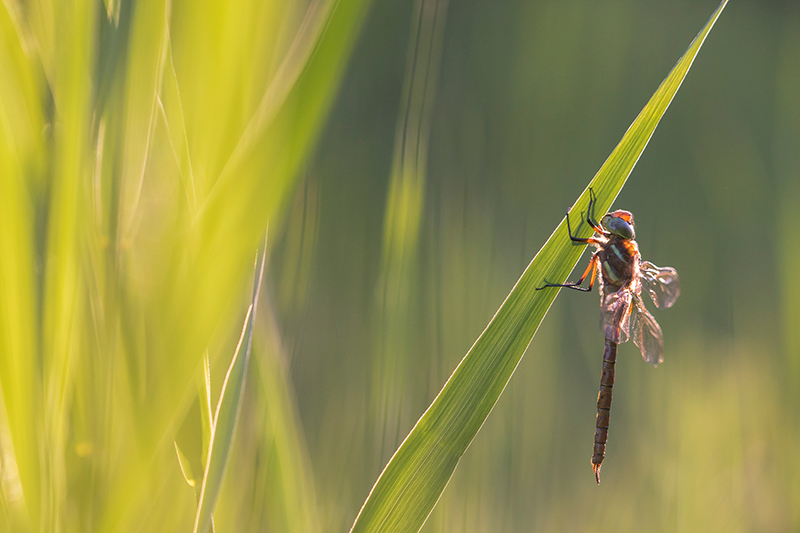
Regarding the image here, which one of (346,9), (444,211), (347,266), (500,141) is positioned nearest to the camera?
(346,9)

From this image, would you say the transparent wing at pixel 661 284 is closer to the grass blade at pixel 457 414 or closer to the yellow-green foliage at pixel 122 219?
the grass blade at pixel 457 414

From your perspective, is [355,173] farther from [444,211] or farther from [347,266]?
[444,211]

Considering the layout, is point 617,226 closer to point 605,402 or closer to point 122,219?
point 605,402

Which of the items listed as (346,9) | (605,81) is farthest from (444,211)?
(605,81)

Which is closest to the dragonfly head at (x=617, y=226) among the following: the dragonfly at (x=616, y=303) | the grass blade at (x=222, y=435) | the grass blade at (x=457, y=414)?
the dragonfly at (x=616, y=303)

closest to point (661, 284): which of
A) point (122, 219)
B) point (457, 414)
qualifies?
point (457, 414)

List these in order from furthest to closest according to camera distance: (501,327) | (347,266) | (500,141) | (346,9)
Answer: (500,141)
(347,266)
(501,327)
(346,9)

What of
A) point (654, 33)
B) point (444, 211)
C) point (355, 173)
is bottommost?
point (444, 211)

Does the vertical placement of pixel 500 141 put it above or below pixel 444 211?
above

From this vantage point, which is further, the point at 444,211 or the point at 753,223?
the point at 753,223
